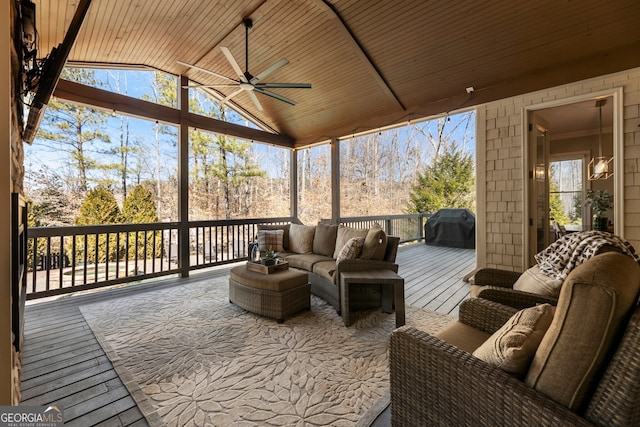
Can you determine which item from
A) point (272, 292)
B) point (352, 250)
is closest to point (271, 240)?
point (272, 292)

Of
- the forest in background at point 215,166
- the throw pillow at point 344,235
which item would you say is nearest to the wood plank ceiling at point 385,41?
the forest in background at point 215,166

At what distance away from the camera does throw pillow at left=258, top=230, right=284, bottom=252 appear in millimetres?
4598

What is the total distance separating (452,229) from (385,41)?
583cm

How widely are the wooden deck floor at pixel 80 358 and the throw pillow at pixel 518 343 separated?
197 centimetres

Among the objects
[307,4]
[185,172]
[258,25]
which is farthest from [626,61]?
[185,172]

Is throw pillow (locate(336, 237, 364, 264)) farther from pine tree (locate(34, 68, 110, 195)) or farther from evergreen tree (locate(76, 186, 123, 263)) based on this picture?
pine tree (locate(34, 68, 110, 195))

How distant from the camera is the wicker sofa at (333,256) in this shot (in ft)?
10.3

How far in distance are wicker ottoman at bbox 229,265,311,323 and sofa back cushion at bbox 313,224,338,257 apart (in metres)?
1.03

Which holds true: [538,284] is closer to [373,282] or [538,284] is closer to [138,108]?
[373,282]

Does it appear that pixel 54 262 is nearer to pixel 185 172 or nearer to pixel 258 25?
pixel 185 172

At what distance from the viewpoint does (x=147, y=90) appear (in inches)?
257

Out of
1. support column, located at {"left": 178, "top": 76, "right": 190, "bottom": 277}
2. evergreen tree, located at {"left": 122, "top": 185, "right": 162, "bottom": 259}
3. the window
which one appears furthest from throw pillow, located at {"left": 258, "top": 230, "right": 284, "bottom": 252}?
the window

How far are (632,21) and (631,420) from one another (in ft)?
14.3

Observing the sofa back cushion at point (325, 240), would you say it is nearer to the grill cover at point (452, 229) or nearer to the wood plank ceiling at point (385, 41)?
the wood plank ceiling at point (385, 41)
